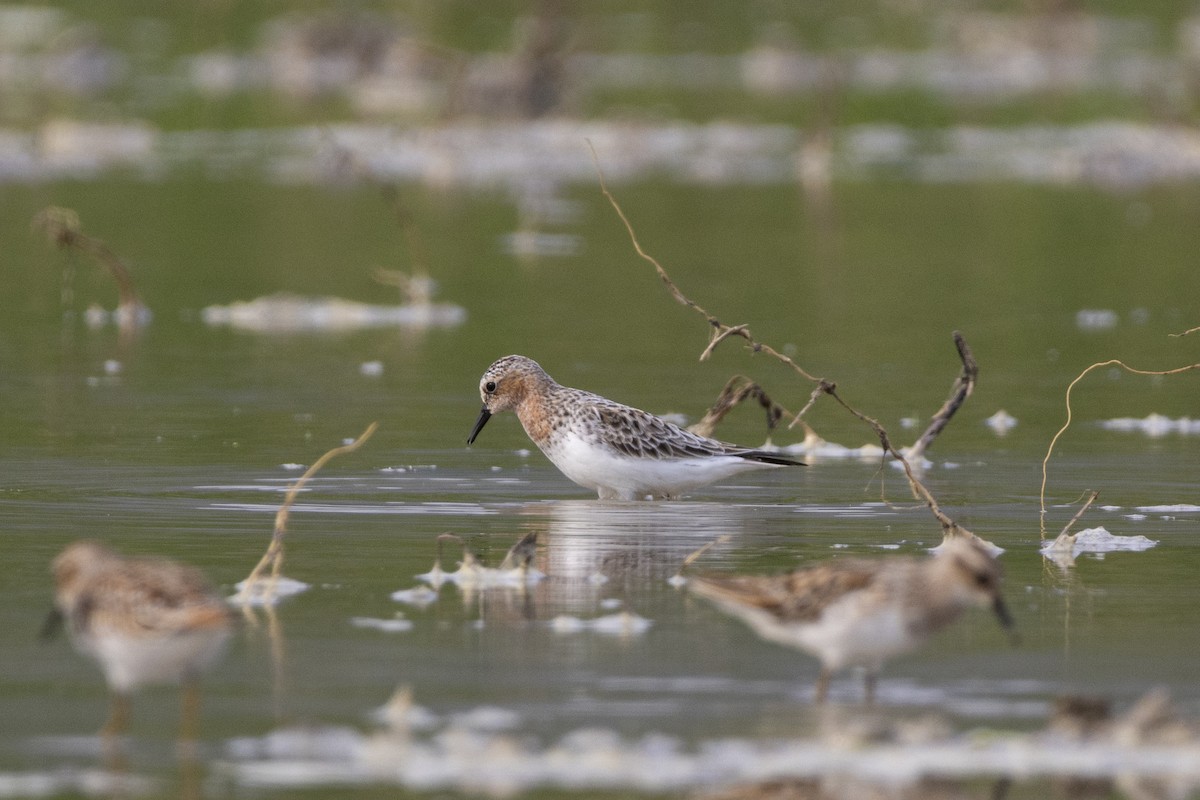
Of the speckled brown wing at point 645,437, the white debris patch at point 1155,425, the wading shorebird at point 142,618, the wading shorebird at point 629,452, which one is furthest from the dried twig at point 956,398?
the wading shorebird at point 142,618

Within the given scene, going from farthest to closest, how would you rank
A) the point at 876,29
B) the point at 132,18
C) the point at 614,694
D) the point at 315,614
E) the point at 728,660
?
1. the point at 876,29
2. the point at 132,18
3. the point at 315,614
4. the point at 728,660
5. the point at 614,694

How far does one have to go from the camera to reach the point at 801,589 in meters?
7.91

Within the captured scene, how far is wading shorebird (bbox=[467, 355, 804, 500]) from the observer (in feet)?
40.5

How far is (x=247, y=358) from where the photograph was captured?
1864 centimetres

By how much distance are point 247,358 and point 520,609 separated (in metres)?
9.32

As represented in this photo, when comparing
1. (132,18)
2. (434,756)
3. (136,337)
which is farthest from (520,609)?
(132,18)

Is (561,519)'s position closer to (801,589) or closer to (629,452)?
(629,452)

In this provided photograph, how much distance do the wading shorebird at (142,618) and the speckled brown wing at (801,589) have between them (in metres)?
1.76

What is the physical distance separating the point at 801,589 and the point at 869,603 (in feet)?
0.92

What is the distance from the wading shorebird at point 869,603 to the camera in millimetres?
7762

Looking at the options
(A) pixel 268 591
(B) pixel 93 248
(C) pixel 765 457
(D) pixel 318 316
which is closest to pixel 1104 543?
(C) pixel 765 457

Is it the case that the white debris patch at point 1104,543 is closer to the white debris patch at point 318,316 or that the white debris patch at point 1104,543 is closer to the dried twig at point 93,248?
the dried twig at point 93,248

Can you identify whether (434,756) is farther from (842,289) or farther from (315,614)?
(842,289)

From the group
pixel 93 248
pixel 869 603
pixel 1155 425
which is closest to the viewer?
pixel 869 603
